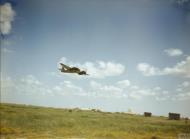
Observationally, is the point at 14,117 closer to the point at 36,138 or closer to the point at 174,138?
the point at 36,138

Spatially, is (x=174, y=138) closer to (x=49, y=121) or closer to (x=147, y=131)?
(x=147, y=131)

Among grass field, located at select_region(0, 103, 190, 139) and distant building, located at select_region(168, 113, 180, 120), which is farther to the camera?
distant building, located at select_region(168, 113, 180, 120)

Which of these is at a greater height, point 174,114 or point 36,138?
point 174,114

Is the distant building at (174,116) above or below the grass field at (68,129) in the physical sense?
above

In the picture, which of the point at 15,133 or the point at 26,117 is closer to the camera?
the point at 15,133

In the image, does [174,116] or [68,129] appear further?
[174,116]

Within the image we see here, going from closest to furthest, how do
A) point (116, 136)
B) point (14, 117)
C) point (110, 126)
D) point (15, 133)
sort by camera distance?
point (15, 133)
point (116, 136)
point (14, 117)
point (110, 126)

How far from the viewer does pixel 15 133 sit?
1465cm

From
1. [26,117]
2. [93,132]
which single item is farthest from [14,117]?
[93,132]

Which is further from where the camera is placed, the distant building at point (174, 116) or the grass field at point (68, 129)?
the distant building at point (174, 116)

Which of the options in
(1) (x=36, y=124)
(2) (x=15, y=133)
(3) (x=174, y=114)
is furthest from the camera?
(3) (x=174, y=114)

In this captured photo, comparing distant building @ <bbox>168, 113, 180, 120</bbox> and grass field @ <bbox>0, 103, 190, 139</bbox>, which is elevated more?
distant building @ <bbox>168, 113, 180, 120</bbox>

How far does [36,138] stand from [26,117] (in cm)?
631

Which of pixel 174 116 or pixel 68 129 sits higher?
pixel 174 116
